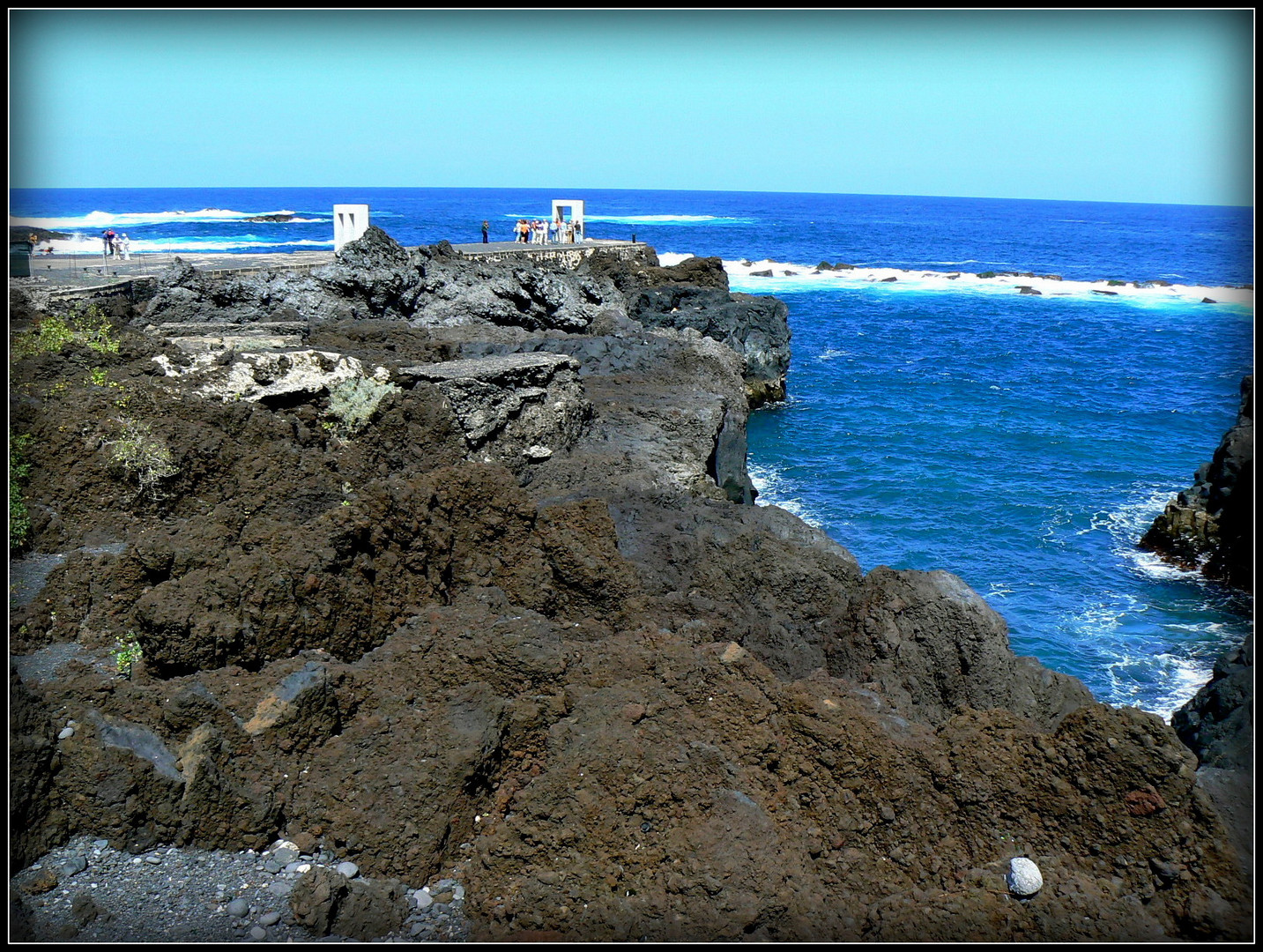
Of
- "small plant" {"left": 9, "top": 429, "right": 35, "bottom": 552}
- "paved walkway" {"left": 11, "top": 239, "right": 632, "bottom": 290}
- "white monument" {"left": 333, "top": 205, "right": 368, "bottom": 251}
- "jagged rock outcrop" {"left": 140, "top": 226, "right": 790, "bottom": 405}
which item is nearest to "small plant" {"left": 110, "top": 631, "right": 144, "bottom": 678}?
"small plant" {"left": 9, "top": 429, "right": 35, "bottom": 552}

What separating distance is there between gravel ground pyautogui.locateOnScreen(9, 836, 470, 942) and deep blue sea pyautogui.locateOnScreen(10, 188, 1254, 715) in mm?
3459

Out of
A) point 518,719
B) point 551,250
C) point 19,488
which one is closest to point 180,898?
point 518,719

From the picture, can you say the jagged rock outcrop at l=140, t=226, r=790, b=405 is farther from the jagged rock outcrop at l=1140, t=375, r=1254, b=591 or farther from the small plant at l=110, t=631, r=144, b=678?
the jagged rock outcrop at l=1140, t=375, r=1254, b=591

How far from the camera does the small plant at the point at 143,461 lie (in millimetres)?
9836

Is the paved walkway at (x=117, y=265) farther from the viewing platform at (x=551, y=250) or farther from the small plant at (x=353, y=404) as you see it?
the viewing platform at (x=551, y=250)

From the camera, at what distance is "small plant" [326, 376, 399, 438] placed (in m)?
12.6

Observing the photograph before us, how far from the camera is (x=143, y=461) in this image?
986cm

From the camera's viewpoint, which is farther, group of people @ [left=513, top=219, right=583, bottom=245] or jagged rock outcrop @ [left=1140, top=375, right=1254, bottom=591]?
group of people @ [left=513, top=219, right=583, bottom=245]

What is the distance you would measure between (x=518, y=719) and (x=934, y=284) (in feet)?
277

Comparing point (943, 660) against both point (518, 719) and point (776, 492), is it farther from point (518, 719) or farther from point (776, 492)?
point (776, 492)

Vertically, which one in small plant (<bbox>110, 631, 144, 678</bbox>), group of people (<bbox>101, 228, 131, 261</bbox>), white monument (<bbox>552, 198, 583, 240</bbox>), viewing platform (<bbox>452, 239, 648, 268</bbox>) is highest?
white monument (<bbox>552, 198, 583, 240</bbox>)

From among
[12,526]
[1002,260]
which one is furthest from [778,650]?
[1002,260]

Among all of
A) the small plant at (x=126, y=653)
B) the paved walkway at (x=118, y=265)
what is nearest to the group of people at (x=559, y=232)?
the paved walkway at (x=118, y=265)

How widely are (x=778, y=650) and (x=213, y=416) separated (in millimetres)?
7467
